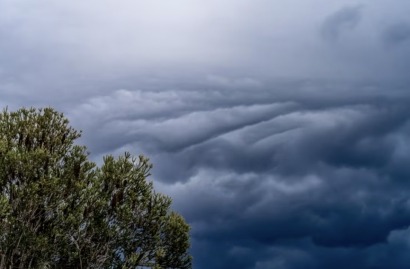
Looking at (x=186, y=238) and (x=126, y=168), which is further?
(x=186, y=238)

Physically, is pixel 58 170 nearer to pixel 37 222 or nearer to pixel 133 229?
pixel 37 222

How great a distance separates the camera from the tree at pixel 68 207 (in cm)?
4144

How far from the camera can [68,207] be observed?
43.4 metres

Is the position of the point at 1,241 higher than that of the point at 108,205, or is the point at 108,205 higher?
the point at 108,205

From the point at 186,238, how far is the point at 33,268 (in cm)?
1350

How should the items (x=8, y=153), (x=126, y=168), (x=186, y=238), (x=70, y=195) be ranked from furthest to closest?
(x=186, y=238), (x=126, y=168), (x=70, y=195), (x=8, y=153)

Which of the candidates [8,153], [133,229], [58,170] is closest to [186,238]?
[133,229]

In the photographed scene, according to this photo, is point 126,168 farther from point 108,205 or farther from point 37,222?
point 37,222

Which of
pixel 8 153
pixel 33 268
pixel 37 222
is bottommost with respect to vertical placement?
pixel 33 268

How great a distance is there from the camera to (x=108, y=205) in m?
46.0

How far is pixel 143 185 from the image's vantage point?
4712 centimetres

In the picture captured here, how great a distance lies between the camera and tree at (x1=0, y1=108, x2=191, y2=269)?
41.4 m

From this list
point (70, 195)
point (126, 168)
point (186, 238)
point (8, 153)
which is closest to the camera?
point (8, 153)

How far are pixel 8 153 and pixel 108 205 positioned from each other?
8.71 m
